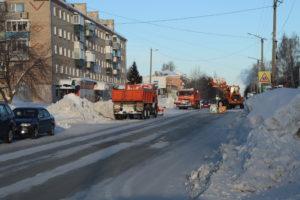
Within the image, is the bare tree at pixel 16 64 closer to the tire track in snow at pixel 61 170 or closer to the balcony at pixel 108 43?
the tire track in snow at pixel 61 170

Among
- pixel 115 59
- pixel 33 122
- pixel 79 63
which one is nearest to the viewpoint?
pixel 33 122

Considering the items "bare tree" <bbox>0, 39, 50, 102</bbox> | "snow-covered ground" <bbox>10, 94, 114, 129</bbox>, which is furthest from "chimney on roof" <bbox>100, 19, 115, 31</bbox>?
"snow-covered ground" <bbox>10, 94, 114, 129</bbox>

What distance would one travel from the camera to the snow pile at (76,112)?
41650 mm

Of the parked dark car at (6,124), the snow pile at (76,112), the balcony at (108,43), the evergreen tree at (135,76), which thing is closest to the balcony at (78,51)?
the balcony at (108,43)

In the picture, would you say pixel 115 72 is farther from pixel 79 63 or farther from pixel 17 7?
pixel 17 7

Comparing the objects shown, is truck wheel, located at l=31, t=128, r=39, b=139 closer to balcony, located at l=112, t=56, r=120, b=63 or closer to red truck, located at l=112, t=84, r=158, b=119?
red truck, located at l=112, t=84, r=158, b=119

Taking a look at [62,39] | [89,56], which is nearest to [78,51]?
[89,56]

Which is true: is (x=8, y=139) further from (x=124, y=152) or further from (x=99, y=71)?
(x=99, y=71)

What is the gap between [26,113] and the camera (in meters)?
26.9

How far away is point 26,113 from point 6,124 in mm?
→ 4420

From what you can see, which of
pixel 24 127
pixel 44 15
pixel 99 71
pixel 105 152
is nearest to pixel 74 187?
pixel 105 152

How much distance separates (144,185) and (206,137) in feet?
45.7

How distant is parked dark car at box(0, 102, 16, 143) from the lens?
2227cm

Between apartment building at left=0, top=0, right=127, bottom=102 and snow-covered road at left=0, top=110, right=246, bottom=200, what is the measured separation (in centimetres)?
4096
